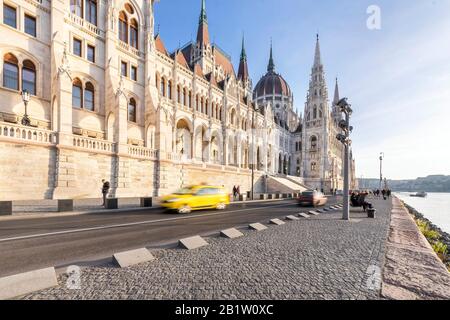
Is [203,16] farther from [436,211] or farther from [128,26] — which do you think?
[436,211]

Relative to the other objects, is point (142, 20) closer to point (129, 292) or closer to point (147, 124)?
point (147, 124)

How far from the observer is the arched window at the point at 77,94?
19453 millimetres

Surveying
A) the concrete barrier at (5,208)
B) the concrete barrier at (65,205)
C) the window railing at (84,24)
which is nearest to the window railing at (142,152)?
the concrete barrier at (65,205)

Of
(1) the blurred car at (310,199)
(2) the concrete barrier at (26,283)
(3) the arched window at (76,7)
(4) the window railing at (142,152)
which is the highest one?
(3) the arched window at (76,7)

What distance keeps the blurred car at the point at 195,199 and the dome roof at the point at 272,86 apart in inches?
3072

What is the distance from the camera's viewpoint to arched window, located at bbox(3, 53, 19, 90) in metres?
15.9

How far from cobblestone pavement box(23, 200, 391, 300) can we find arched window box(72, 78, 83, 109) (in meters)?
20.3

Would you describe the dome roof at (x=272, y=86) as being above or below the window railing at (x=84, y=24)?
above

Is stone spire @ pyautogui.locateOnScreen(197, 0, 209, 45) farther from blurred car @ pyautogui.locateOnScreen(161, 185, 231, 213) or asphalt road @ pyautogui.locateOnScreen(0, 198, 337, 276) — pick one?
Result: asphalt road @ pyautogui.locateOnScreen(0, 198, 337, 276)

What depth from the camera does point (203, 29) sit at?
49719 millimetres

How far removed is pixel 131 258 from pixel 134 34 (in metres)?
27.0

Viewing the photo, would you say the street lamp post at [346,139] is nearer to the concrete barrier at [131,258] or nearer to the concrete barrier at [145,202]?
the concrete barrier at [131,258]

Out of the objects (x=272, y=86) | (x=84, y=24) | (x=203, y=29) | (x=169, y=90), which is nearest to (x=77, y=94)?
(x=84, y=24)
